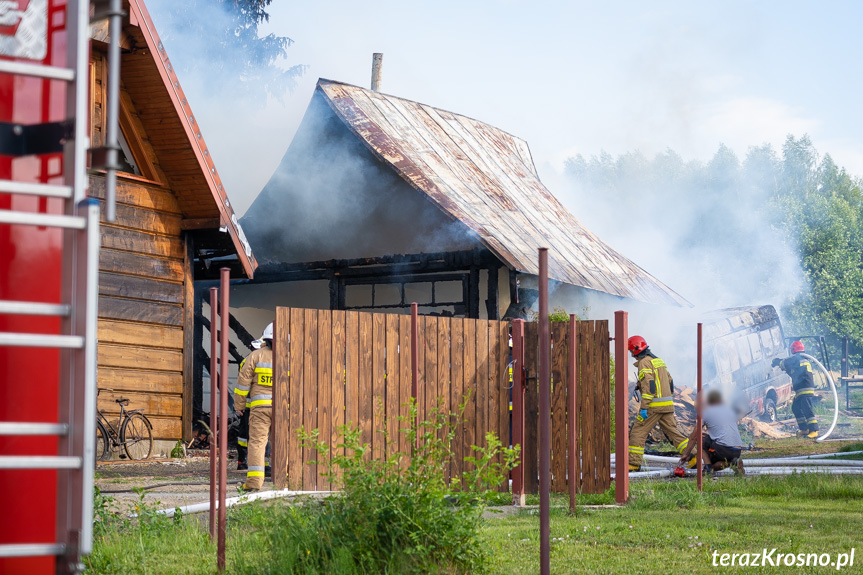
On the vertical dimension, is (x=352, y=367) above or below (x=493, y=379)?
above

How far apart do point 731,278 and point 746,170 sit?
1203 cm

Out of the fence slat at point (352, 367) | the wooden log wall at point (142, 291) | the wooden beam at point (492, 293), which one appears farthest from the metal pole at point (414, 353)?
the wooden beam at point (492, 293)

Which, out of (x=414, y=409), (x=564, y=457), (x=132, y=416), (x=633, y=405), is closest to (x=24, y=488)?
(x=414, y=409)

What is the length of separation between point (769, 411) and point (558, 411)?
1525 centimetres

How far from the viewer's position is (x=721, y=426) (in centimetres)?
1124

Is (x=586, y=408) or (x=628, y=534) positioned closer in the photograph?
(x=628, y=534)

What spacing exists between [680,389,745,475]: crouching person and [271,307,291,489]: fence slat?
200 inches

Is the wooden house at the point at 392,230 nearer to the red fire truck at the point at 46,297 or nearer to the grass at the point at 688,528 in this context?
the grass at the point at 688,528

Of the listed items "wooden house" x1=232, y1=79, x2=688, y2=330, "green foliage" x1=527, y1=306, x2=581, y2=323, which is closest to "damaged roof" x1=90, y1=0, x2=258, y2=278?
"wooden house" x1=232, y1=79, x2=688, y2=330

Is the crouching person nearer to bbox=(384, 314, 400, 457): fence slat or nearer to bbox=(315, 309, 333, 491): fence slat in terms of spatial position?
bbox=(384, 314, 400, 457): fence slat

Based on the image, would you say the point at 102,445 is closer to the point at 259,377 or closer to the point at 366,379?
the point at 259,377

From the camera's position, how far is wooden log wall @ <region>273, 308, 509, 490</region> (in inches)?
323

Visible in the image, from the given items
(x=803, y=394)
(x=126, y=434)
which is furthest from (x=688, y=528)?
(x=803, y=394)

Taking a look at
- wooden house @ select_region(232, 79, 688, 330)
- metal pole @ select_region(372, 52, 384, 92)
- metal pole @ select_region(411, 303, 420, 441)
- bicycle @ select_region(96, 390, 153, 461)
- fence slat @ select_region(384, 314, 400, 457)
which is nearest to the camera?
metal pole @ select_region(411, 303, 420, 441)
